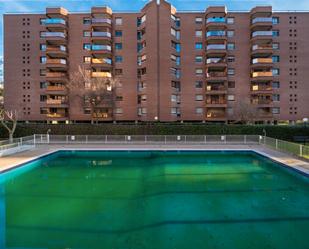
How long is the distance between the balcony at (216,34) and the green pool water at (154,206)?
2703 centimetres

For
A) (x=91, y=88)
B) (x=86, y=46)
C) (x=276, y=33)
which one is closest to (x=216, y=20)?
(x=276, y=33)

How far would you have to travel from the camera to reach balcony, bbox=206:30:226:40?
3809 centimetres

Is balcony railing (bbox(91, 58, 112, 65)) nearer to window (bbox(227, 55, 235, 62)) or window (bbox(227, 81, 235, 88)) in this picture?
window (bbox(227, 55, 235, 62))

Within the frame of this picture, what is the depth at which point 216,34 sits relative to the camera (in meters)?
38.3

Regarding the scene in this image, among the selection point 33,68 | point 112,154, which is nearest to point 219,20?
point 112,154

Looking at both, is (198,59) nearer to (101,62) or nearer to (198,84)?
(198,84)

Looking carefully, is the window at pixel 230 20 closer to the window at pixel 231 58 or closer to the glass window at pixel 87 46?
the window at pixel 231 58

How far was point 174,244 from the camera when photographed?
22.1ft

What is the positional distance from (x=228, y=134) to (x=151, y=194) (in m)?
18.8

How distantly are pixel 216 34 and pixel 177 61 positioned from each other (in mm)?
7621

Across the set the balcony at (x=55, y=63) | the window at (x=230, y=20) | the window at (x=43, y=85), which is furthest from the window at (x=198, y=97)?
the window at (x=43, y=85)

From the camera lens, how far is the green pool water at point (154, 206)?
7020 millimetres

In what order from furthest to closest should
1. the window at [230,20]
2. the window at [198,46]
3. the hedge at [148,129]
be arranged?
the window at [230,20] → the window at [198,46] → the hedge at [148,129]

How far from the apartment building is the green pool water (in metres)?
23.6
